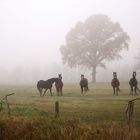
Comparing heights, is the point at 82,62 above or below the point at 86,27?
below

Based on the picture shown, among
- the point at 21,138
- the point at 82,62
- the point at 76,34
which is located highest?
the point at 76,34

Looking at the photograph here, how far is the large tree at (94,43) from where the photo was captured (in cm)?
7431

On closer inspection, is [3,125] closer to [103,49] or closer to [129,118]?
[129,118]

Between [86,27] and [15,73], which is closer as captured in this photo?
[86,27]

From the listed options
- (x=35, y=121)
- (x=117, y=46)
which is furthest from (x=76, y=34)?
(x=35, y=121)

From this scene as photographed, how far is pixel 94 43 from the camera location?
7500 centimetres

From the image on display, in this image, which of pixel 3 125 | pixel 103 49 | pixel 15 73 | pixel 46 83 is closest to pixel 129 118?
pixel 3 125

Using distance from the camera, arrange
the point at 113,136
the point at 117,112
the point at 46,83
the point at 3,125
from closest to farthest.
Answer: the point at 113,136 < the point at 3,125 < the point at 117,112 < the point at 46,83

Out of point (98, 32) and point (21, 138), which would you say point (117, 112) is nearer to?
point (21, 138)

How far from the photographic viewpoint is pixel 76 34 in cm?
7706

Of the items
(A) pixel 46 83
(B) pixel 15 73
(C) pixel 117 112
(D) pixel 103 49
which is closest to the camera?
(C) pixel 117 112

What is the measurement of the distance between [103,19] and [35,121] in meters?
61.6

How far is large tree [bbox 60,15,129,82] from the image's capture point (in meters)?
74.3

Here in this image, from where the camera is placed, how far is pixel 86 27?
77312mm
